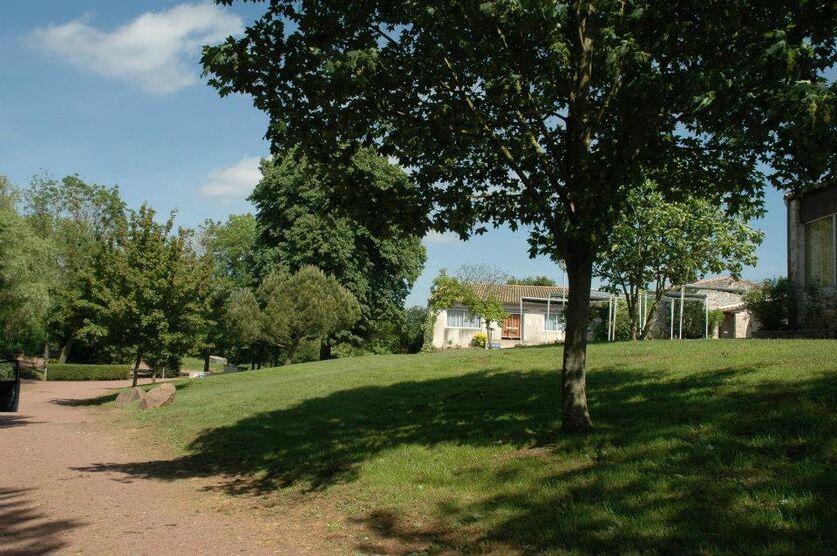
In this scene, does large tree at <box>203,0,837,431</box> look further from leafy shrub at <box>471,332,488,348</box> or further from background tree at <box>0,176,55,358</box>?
leafy shrub at <box>471,332,488,348</box>

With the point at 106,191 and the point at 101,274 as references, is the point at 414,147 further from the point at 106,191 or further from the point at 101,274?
the point at 106,191

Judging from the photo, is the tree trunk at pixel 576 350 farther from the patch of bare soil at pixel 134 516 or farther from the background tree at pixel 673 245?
the background tree at pixel 673 245

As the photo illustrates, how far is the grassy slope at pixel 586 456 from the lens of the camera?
18.1ft

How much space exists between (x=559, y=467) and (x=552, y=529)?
1.66 meters

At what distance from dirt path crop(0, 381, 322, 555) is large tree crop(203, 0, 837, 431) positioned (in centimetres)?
407

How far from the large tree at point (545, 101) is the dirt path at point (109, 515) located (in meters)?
4.07

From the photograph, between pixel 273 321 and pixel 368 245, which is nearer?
pixel 273 321

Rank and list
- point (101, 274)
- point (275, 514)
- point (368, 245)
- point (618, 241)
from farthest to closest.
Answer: point (368, 245) < point (101, 274) < point (618, 241) < point (275, 514)

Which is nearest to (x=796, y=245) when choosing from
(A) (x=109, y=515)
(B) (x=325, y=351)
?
(A) (x=109, y=515)

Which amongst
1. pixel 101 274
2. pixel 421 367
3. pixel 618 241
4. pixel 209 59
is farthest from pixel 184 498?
pixel 101 274

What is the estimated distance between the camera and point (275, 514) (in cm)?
795

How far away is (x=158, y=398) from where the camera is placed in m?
22.1

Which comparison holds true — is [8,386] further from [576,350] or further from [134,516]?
[576,350]

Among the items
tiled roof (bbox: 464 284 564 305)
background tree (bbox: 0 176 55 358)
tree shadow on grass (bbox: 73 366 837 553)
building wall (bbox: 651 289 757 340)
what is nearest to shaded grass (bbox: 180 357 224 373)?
background tree (bbox: 0 176 55 358)
